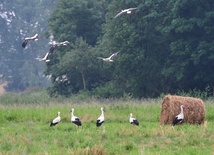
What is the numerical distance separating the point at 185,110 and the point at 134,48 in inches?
932

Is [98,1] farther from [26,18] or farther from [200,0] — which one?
[26,18]

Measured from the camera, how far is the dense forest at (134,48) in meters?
44.2

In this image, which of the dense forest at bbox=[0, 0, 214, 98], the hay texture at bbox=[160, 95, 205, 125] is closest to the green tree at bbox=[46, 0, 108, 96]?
the dense forest at bbox=[0, 0, 214, 98]

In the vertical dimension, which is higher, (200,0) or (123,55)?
(200,0)

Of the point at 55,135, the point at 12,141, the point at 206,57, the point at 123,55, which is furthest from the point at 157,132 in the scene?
the point at 123,55

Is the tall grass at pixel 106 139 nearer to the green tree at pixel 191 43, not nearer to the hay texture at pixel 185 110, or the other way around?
the hay texture at pixel 185 110

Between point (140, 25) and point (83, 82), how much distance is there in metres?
8.52

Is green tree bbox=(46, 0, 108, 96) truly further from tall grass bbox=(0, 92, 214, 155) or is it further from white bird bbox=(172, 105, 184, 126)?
white bird bbox=(172, 105, 184, 126)

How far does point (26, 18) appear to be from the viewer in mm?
107500

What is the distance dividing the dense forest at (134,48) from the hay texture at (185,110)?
15625mm

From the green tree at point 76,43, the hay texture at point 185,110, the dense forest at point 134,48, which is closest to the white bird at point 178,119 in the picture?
the hay texture at point 185,110

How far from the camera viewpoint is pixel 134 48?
4803 cm

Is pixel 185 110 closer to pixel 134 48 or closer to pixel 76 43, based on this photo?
pixel 134 48

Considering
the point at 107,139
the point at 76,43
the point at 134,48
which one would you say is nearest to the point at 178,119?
the point at 107,139
